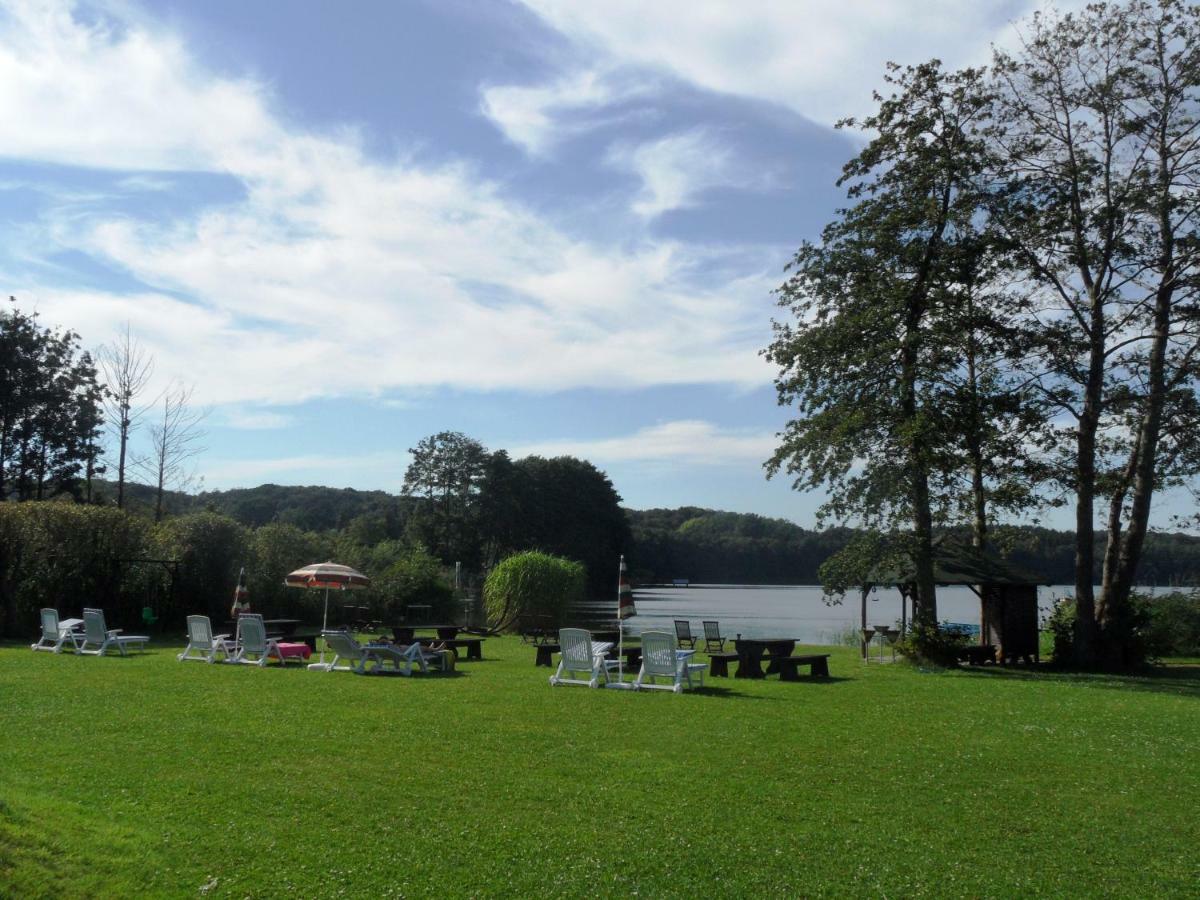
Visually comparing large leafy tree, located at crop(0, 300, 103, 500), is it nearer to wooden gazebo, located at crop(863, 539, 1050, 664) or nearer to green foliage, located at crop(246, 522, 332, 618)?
green foliage, located at crop(246, 522, 332, 618)

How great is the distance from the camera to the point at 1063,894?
205 inches

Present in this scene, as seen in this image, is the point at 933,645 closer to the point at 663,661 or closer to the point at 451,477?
the point at 663,661

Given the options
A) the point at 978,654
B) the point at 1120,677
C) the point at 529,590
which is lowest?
the point at 1120,677

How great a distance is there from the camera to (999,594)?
2219 cm

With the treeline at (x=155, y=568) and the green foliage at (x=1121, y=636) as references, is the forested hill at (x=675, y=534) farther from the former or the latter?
the green foliage at (x=1121, y=636)

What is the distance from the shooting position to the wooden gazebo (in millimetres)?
21609

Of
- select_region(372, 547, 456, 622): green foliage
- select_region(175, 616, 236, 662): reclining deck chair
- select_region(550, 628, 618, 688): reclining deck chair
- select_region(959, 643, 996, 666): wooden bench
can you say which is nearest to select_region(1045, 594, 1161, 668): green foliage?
select_region(959, 643, 996, 666): wooden bench

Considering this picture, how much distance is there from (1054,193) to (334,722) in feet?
61.0

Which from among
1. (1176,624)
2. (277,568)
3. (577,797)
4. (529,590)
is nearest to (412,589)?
(277,568)

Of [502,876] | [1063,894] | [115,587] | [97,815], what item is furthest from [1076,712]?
[115,587]

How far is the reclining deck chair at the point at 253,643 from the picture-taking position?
54.2ft

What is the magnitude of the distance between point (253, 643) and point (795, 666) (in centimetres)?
929

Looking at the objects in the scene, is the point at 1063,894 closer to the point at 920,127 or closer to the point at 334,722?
the point at 334,722

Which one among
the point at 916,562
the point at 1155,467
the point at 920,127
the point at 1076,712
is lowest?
the point at 1076,712
